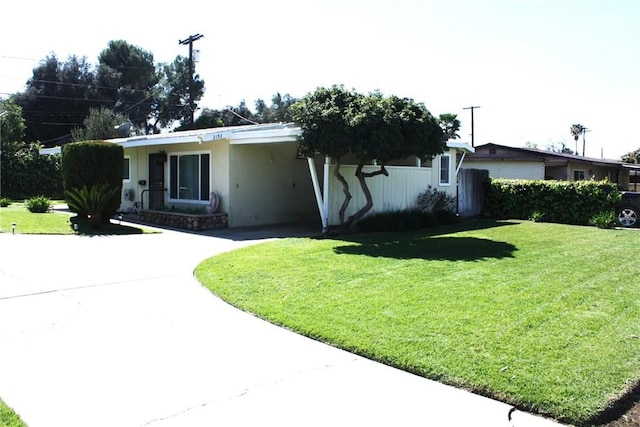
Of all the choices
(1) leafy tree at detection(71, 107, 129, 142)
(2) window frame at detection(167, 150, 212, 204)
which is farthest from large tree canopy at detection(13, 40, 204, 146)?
(2) window frame at detection(167, 150, 212, 204)

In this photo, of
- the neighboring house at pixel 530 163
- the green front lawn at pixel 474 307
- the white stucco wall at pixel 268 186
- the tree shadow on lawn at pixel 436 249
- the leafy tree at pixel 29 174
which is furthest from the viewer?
the neighboring house at pixel 530 163

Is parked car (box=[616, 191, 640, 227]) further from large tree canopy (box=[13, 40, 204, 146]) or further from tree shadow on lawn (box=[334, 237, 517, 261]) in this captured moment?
large tree canopy (box=[13, 40, 204, 146])

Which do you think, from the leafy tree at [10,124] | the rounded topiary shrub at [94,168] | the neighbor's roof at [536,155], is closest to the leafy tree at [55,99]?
the leafy tree at [10,124]

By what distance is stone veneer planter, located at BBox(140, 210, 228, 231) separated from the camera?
1380 cm

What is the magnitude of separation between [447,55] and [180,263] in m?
9.85

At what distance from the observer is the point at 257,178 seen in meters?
15.0

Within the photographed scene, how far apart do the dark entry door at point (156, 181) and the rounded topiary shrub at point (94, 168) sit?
329 centimetres

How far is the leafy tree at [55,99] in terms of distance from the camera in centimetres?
3859

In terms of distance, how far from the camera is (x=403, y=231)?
1350 cm

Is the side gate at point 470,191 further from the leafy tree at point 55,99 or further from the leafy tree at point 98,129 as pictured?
the leafy tree at point 55,99

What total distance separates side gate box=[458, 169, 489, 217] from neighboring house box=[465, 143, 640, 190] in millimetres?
8877

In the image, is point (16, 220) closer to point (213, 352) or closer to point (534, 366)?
point (213, 352)

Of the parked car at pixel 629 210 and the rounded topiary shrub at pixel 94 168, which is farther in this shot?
the parked car at pixel 629 210

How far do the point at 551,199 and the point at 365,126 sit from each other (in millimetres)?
8597
